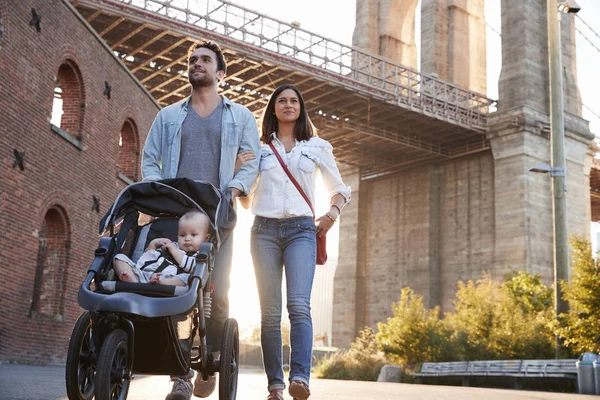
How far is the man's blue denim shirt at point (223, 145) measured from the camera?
472 cm

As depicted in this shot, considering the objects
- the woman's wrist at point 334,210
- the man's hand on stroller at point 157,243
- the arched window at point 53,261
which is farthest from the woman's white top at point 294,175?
the arched window at point 53,261

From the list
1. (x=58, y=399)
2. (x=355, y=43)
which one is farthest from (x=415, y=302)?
(x=355, y=43)

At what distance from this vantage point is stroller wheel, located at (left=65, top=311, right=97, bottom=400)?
12.0 feet

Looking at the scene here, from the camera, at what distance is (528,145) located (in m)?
34.3

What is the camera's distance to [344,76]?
30.7 m

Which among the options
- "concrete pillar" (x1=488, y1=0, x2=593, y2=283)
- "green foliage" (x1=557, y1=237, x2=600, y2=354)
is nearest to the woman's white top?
"green foliage" (x1=557, y1=237, x2=600, y2=354)

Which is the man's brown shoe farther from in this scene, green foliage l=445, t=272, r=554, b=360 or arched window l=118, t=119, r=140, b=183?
arched window l=118, t=119, r=140, b=183

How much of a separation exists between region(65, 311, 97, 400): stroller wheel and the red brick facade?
10177 millimetres

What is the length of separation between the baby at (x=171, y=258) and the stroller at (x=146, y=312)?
0.06 meters

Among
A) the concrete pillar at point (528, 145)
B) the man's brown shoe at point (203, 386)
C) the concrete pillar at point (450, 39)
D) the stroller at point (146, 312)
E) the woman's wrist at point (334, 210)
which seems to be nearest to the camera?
the stroller at point (146, 312)

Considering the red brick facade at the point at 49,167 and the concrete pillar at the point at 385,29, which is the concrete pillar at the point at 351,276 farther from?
the red brick facade at the point at 49,167

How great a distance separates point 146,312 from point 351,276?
38335 millimetres

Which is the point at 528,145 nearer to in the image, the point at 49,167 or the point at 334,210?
the point at 49,167

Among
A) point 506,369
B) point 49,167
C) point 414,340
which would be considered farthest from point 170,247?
point 414,340
